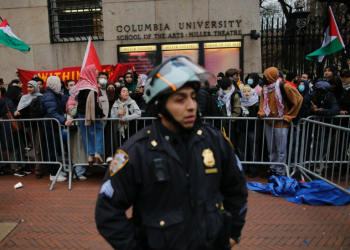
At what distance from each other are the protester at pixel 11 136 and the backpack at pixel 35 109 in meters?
0.52

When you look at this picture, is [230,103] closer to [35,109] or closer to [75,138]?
[75,138]

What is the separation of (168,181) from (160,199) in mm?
115

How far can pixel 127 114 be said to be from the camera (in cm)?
662

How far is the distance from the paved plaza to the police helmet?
9.19 ft

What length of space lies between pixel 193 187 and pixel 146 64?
9.82 metres

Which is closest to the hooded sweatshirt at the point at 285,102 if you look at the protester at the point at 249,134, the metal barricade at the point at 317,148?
the metal barricade at the point at 317,148

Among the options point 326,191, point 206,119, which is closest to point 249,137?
point 206,119

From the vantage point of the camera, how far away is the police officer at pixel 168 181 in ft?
6.15

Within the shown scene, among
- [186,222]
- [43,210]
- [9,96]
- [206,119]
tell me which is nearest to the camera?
[186,222]

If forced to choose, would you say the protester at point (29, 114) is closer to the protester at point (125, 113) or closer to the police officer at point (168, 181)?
the protester at point (125, 113)

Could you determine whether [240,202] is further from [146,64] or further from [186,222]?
[146,64]

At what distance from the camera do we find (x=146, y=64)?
1136 centimetres

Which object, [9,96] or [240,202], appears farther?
[9,96]

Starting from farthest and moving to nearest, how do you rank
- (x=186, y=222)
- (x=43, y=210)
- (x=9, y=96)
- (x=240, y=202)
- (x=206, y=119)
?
(x=9, y=96), (x=206, y=119), (x=43, y=210), (x=240, y=202), (x=186, y=222)
